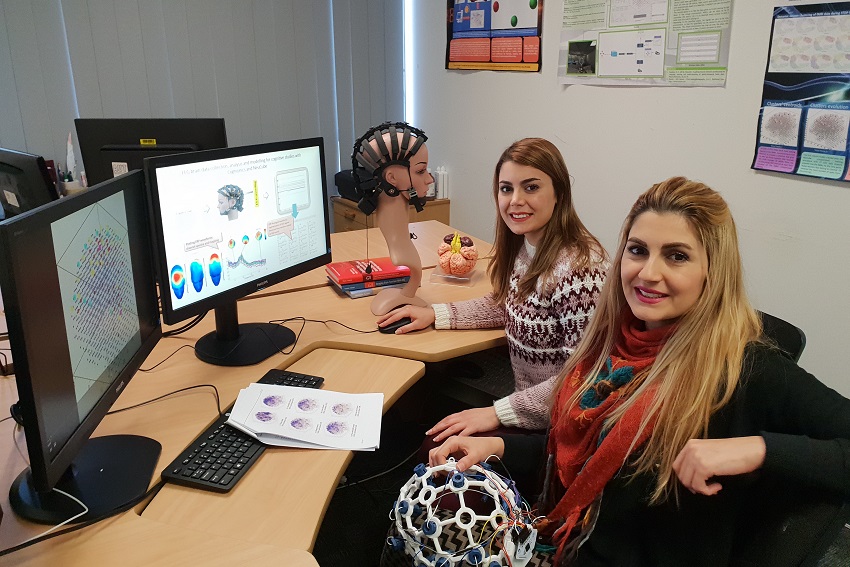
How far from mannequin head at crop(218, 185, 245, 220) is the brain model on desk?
0.84 metres

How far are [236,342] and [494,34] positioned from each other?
95.9 inches

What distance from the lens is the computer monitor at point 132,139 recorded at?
1840 mm

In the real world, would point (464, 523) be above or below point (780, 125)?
below

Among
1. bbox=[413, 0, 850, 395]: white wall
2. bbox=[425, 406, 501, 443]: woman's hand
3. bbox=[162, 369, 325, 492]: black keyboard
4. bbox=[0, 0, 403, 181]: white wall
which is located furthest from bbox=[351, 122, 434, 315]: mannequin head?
bbox=[0, 0, 403, 181]: white wall

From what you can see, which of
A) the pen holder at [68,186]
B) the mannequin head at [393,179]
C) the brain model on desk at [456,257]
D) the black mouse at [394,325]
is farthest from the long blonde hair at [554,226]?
the pen holder at [68,186]

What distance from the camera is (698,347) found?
1035mm

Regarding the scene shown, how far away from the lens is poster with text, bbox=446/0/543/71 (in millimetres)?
3043

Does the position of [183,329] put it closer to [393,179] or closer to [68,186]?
[393,179]

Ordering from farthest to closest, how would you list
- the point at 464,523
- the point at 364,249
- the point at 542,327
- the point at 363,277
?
the point at 364,249 < the point at 363,277 < the point at 542,327 < the point at 464,523

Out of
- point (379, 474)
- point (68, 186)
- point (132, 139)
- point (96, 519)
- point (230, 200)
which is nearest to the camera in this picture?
point (96, 519)

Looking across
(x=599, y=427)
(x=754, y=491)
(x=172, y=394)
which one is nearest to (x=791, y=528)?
(x=754, y=491)

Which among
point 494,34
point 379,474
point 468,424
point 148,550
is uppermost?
point 494,34

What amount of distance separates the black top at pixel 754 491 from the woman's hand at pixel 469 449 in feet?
0.94

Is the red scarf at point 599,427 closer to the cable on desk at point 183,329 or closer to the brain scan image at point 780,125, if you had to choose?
the cable on desk at point 183,329
